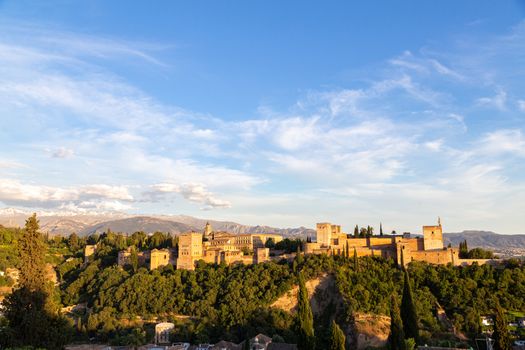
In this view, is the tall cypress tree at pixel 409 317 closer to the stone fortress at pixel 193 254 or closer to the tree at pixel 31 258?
the stone fortress at pixel 193 254

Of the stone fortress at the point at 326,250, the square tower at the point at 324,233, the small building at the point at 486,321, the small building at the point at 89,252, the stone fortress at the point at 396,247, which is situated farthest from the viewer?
the small building at the point at 89,252

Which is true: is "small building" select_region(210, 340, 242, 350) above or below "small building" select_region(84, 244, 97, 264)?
below

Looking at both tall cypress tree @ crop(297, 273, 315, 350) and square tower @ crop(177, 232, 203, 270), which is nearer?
tall cypress tree @ crop(297, 273, 315, 350)

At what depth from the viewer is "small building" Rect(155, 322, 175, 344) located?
4194cm

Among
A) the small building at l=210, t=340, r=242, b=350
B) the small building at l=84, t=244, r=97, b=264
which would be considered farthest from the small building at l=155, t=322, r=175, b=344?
the small building at l=84, t=244, r=97, b=264

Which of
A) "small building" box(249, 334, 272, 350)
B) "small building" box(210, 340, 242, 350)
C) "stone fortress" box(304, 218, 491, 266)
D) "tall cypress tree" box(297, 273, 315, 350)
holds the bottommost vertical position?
"small building" box(210, 340, 242, 350)

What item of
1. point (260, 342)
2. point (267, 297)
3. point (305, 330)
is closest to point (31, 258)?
point (305, 330)

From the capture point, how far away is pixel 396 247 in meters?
48.3

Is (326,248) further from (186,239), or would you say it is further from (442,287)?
(186,239)

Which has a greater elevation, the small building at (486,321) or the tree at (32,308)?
the tree at (32,308)

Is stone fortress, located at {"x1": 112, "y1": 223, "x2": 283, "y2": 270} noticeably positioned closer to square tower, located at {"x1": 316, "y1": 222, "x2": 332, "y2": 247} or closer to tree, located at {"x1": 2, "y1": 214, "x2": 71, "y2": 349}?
square tower, located at {"x1": 316, "y1": 222, "x2": 332, "y2": 247}

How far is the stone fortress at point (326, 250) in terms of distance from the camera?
156ft

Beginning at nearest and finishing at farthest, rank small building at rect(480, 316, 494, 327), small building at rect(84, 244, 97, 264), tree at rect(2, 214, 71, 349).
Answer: tree at rect(2, 214, 71, 349) < small building at rect(480, 316, 494, 327) < small building at rect(84, 244, 97, 264)

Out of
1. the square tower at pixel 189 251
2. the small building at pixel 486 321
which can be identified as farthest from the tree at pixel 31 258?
the square tower at pixel 189 251
